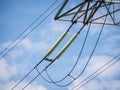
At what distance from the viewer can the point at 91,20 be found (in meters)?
10.6

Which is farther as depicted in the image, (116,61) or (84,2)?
(116,61)

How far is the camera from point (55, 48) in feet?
32.3

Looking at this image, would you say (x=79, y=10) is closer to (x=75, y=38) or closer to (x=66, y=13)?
(x=66, y=13)

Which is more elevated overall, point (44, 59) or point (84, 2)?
point (84, 2)

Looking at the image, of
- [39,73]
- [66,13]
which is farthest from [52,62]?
[66,13]

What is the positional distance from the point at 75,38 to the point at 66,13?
4.25ft

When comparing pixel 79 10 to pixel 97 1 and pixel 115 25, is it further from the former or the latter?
pixel 115 25

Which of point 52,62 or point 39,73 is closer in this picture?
point 52,62

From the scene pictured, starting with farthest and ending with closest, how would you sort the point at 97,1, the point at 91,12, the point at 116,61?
the point at 116,61, the point at 91,12, the point at 97,1

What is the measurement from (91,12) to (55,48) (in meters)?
2.15

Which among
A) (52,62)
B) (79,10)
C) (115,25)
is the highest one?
(79,10)

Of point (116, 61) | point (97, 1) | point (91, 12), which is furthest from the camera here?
point (116, 61)

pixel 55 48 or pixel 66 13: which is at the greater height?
pixel 66 13

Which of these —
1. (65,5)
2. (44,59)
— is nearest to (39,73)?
(44,59)
